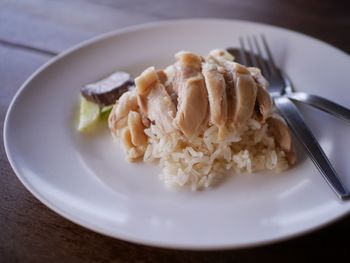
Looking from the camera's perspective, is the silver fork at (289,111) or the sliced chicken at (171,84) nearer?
the silver fork at (289,111)

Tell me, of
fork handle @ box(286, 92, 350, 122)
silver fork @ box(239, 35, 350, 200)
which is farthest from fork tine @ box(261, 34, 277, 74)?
fork handle @ box(286, 92, 350, 122)

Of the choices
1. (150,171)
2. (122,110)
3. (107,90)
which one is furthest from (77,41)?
(150,171)

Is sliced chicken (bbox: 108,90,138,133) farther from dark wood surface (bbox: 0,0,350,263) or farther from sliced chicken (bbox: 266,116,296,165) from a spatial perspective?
sliced chicken (bbox: 266,116,296,165)

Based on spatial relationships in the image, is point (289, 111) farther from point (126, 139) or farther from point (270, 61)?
point (126, 139)

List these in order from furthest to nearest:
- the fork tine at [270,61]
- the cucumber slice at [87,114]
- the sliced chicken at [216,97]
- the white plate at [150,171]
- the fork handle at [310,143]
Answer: the fork tine at [270,61], the cucumber slice at [87,114], the sliced chicken at [216,97], the fork handle at [310,143], the white plate at [150,171]

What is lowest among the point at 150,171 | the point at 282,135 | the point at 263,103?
the point at 150,171

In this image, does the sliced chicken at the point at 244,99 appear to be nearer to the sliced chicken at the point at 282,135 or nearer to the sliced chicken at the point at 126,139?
the sliced chicken at the point at 282,135

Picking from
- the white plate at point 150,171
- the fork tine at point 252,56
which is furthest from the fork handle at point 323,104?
the fork tine at point 252,56
